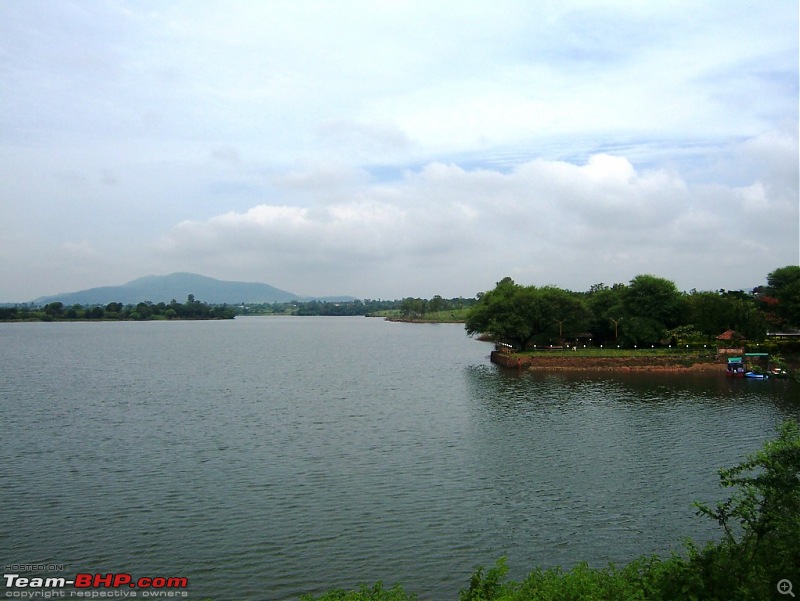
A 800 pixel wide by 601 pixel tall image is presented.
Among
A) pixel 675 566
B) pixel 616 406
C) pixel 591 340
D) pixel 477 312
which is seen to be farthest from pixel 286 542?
pixel 591 340

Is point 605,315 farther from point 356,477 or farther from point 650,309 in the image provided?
point 356,477

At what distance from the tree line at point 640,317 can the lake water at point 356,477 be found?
65.2 ft

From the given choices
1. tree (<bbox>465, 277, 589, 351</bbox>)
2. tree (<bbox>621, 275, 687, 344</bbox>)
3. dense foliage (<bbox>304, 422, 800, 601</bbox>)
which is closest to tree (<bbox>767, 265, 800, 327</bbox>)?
tree (<bbox>621, 275, 687, 344</bbox>)

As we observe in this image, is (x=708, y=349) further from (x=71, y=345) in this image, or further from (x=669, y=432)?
(x=71, y=345)

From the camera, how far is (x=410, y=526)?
18656mm

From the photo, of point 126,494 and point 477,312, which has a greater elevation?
point 477,312

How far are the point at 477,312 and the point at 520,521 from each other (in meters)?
56.5

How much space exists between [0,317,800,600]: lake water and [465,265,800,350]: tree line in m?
19.9

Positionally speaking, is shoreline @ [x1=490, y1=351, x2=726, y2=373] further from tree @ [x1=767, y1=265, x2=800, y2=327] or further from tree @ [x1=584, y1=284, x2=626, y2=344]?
tree @ [x1=767, y1=265, x2=800, y2=327]

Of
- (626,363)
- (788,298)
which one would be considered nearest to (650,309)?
(626,363)

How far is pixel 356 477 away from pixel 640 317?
5421cm

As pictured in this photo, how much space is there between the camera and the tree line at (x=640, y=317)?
67.2 m

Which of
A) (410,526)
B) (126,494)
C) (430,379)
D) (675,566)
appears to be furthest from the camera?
(430,379)

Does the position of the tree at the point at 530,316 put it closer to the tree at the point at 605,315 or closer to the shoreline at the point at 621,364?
the tree at the point at 605,315
